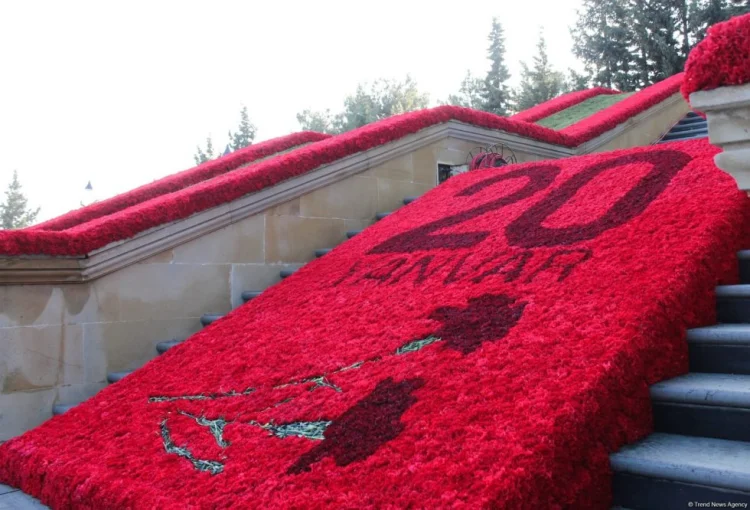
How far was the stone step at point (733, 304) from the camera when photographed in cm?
308

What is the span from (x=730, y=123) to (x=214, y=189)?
3.82 metres

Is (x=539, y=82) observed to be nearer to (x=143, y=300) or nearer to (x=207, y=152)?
(x=207, y=152)

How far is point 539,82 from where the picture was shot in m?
32.7

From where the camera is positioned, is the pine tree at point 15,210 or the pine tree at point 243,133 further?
the pine tree at point 15,210

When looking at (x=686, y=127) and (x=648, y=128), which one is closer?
(x=648, y=128)

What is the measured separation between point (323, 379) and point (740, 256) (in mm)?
2231

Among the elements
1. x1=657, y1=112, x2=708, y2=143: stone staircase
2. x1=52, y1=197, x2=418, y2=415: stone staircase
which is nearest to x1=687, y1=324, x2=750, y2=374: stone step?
x1=52, y1=197, x2=418, y2=415: stone staircase

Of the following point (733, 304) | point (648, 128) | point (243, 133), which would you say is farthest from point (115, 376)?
point (243, 133)

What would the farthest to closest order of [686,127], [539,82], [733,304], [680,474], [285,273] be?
1. [539,82]
2. [686,127]
3. [285,273]
4. [733,304]
5. [680,474]

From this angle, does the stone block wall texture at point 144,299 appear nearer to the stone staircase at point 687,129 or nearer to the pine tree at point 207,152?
the stone staircase at point 687,129

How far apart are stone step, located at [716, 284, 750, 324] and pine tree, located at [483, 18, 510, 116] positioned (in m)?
32.3

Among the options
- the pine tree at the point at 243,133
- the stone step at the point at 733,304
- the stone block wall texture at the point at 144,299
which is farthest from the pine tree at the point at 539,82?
the stone step at the point at 733,304

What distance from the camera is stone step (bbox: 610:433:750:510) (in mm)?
2104

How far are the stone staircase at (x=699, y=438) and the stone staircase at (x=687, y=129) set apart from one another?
9933 millimetres
